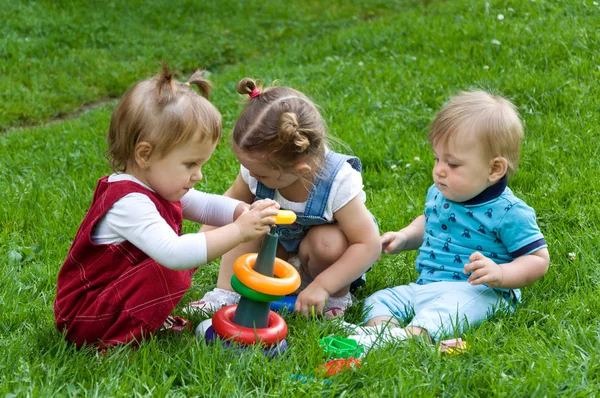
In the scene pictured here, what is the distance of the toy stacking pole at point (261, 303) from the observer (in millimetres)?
2539

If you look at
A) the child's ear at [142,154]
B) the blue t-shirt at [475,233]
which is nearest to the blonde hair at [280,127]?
the child's ear at [142,154]

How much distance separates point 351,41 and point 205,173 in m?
3.57

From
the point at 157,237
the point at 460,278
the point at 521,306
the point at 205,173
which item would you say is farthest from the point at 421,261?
the point at 205,173

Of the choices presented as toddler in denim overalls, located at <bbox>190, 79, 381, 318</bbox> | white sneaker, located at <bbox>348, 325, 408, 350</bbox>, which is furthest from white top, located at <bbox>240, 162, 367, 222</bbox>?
white sneaker, located at <bbox>348, 325, 408, 350</bbox>

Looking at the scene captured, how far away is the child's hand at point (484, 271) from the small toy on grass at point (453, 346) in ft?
0.88

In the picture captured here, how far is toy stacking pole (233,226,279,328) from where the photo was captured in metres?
2.54

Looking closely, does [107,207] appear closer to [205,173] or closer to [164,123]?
[164,123]

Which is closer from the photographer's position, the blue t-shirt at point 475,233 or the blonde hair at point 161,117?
the blonde hair at point 161,117

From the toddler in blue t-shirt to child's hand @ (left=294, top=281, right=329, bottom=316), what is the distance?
7.7 inches

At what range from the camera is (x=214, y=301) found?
3.25 meters

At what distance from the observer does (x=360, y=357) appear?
99.2 inches

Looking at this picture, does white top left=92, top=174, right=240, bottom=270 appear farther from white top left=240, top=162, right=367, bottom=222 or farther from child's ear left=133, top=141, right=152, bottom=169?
white top left=240, top=162, right=367, bottom=222

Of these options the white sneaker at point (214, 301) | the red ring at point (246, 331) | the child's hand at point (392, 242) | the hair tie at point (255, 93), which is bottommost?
the white sneaker at point (214, 301)

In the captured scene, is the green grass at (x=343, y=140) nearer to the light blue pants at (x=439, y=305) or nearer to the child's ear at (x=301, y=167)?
the light blue pants at (x=439, y=305)
